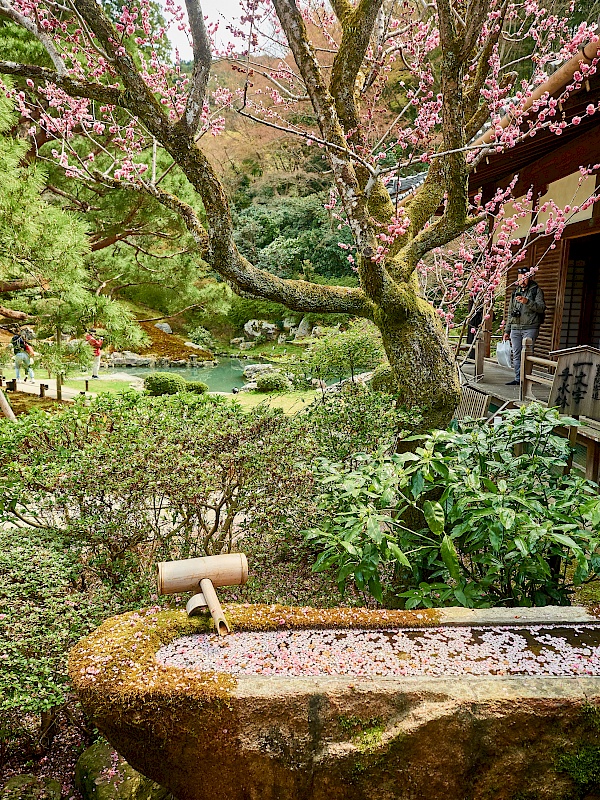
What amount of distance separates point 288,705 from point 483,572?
1809 mm

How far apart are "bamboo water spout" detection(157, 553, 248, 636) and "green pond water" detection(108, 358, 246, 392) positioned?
493 inches

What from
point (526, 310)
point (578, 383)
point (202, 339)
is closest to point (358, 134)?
point (578, 383)

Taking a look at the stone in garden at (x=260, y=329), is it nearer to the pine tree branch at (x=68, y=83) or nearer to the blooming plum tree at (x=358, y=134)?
the blooming plum tree at (x=358, y=134)

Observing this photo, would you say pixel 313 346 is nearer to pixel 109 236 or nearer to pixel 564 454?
pixel 564 454

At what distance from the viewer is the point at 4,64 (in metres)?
3.24

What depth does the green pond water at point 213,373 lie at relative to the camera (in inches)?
622

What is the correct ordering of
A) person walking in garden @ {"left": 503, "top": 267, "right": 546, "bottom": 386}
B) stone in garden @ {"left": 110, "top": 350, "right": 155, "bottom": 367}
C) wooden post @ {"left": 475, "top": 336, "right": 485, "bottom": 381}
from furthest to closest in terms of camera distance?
stone in garden @ {"left": 110, "top": 350, "right": 155, "bottom": 367}, wooden post @ {"left": 475, "top": 336, "right": 485, "bottom": 381}, person walking in garden @ {"left": 503, "top": 267, "right": 546, "bottom": 386}

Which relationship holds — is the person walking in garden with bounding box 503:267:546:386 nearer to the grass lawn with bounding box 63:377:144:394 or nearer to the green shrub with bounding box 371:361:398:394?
the green shrub with bounding box 371:361:398:394

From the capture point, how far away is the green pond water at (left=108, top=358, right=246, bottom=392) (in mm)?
15795

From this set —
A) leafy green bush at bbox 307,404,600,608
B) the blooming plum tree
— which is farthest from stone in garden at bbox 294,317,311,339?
leafy green bush at bbox 307,404,600,608

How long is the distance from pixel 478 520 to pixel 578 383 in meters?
1.41

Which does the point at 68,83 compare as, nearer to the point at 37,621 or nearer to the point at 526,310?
the point at 37,621

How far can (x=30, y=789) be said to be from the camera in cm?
245

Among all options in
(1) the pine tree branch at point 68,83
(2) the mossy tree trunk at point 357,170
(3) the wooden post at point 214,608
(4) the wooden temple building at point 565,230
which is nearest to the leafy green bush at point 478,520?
(3) the wooden post at point 214,608
